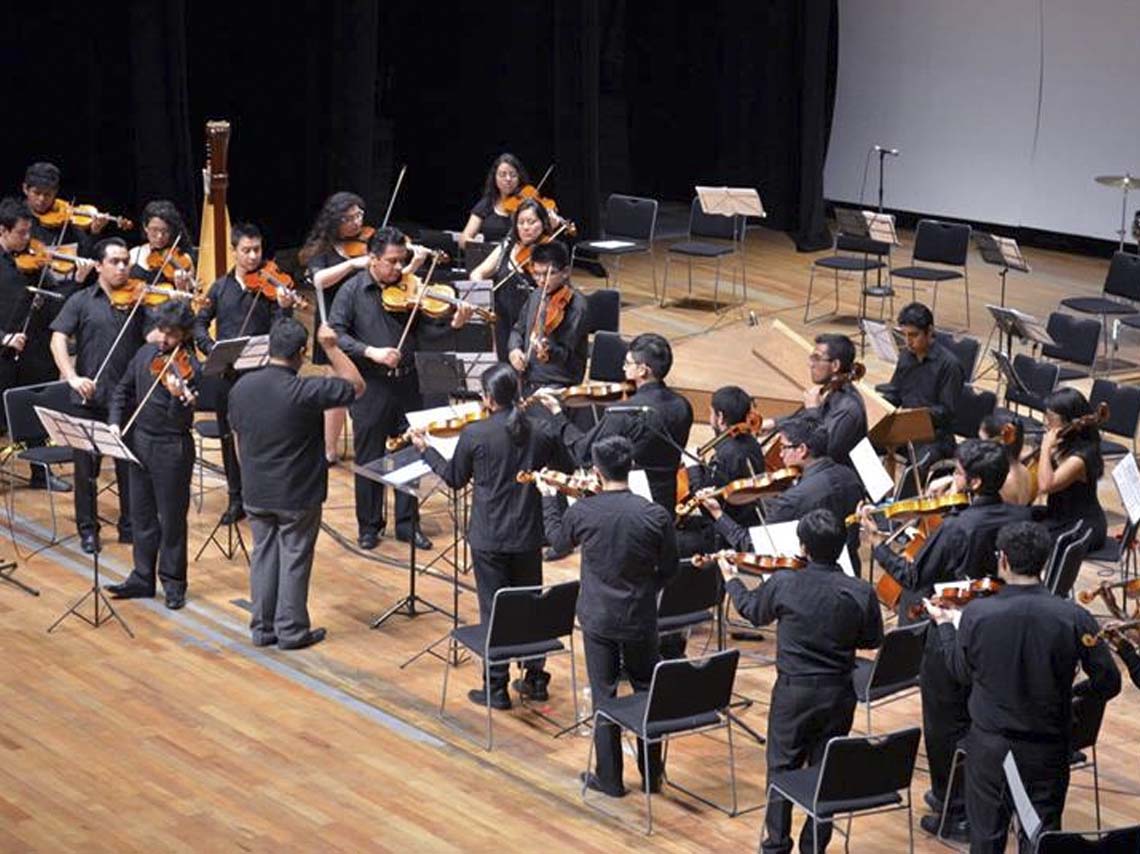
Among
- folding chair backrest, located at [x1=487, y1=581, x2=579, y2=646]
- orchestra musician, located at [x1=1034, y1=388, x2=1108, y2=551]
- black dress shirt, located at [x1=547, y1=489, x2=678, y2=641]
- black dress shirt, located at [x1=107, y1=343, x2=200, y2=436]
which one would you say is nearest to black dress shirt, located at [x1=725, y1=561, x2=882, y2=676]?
black dress shirt, located at [x1=547, y1=489, x2=678, y2=641]

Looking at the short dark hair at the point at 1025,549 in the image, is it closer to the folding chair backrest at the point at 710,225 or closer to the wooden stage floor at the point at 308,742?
the wooden stage floor at the point at 308,742

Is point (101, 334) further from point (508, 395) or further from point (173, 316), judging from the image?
point (508, 395)

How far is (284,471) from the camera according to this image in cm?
880

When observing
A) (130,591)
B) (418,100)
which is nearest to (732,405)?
(130,591)

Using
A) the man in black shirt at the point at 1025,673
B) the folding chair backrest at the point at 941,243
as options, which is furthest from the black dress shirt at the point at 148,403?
the folding chair backrest at the point at 941,243

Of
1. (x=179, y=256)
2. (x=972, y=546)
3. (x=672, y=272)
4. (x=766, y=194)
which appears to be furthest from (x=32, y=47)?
(x=972, y=546)

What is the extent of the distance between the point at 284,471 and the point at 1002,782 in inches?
141

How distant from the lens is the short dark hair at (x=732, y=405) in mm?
8586

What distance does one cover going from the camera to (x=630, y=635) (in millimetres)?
7555

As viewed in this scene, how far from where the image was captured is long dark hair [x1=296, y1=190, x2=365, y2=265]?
10.8 meters

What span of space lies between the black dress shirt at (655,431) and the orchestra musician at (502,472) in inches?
25.4

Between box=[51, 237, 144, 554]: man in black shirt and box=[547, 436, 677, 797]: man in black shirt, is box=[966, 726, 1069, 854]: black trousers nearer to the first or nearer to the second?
box=[547, 436, 677, 797]: man in black shirt

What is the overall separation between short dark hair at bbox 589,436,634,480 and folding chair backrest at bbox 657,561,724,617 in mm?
946

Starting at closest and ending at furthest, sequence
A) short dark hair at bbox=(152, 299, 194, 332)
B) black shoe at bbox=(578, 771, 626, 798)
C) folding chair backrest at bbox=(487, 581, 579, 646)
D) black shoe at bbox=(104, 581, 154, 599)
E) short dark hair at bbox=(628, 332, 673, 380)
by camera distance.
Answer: black shoe at bbox=(578, 771, 626, 798)
folding chair backrest at bbox=(487, 581, 579, 646)
short dark hair at bbox=(628, 332, 673, 380)
short dark hair at bbox=(152, 299, 194, 332)
black shoe at bbox=(104, 581, 154, 599)
